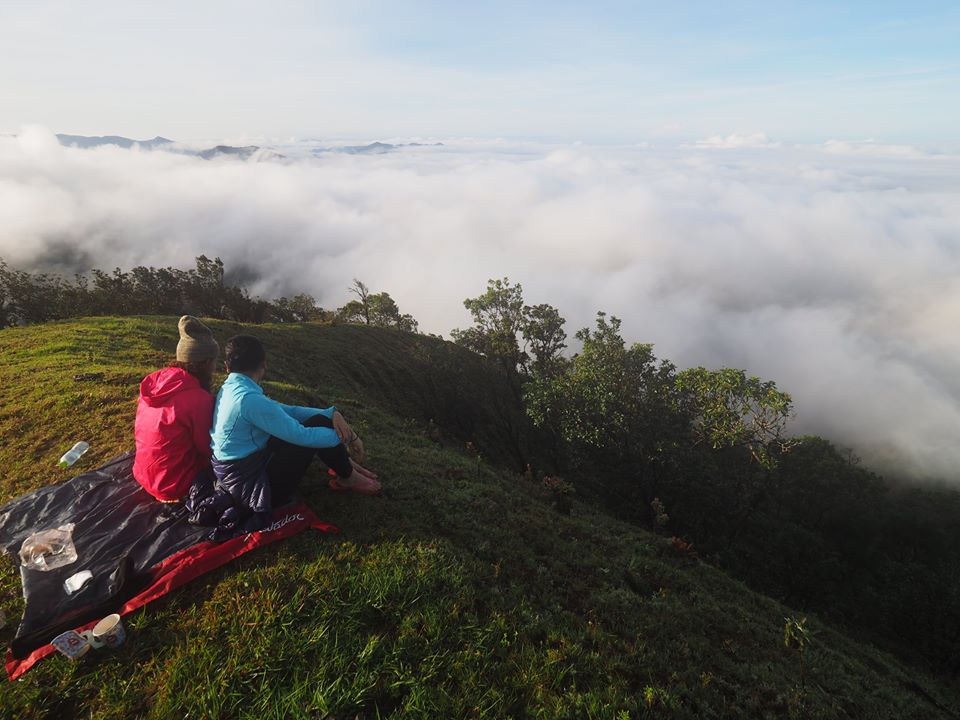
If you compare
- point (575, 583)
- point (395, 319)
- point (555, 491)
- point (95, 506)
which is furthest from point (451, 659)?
point (395, 319)

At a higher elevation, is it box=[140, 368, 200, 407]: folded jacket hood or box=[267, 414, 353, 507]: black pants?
box=[140, 368, 200, 407]: folded jacket hood

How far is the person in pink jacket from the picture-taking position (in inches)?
253

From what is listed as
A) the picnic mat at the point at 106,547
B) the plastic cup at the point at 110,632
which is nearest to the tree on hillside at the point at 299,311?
the picnic mat at the point at 106,547

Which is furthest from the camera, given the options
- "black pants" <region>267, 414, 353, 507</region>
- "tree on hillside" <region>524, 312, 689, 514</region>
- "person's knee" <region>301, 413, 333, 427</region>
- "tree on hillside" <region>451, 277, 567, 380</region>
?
"tree on hillside" <region>451, 277, 567, 380</region>

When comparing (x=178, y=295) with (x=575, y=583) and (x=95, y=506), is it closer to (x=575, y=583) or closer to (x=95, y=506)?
(x=95, y=506)

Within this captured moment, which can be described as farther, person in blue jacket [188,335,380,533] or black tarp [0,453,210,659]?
person in blue jacket [188,335,380,533]

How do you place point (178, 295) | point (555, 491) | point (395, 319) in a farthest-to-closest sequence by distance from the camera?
point (395, 319), point (178, 295), point (555, 491)

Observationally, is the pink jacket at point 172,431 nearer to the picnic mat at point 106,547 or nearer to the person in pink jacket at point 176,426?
the person in pink jacket at point 176,426

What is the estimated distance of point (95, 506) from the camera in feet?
21.9

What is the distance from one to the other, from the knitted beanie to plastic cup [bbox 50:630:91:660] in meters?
3.56

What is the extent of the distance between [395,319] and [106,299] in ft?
108

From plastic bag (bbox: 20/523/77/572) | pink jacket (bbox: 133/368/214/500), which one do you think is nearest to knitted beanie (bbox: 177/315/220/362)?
pink jacket (bbox: 133/368/214/500)

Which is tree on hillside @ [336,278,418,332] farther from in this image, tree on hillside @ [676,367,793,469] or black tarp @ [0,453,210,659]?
black tarp @ [0,453,210,659]

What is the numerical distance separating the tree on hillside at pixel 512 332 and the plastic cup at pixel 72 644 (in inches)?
1221
